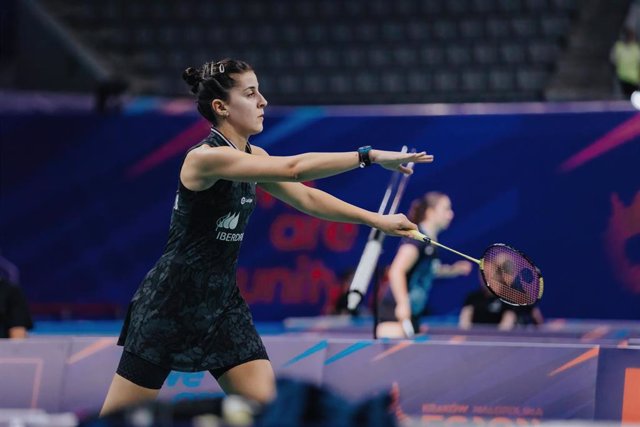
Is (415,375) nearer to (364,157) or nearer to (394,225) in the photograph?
(394,225)

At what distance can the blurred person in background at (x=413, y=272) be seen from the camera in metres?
6.96

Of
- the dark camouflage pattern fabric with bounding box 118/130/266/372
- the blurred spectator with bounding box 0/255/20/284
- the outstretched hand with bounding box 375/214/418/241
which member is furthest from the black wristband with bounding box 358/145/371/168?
the blurred spectator with bounding box 0/255/20/284

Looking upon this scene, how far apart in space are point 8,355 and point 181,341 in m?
2.18

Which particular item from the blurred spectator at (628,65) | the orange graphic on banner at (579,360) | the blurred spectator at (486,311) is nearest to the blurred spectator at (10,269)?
the blurred spectator at (486,311)

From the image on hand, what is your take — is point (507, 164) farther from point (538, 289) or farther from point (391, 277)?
point (538, 289)

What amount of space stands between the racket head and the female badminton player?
2.23 feet

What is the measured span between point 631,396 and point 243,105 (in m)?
2.62

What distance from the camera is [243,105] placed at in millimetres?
4121

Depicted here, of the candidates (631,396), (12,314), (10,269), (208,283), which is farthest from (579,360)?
(10,269)

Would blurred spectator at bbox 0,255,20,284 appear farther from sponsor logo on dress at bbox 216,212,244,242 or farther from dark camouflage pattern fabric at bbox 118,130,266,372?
sponsor logo on dress at bbox 216,212,244,242

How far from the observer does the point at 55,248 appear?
10641mm

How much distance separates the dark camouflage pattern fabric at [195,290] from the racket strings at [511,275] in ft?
3.60

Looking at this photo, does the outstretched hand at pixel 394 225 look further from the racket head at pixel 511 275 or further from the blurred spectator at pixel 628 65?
the blurred spectator at pixel 628 65

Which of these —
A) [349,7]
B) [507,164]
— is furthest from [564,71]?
[507,164]
